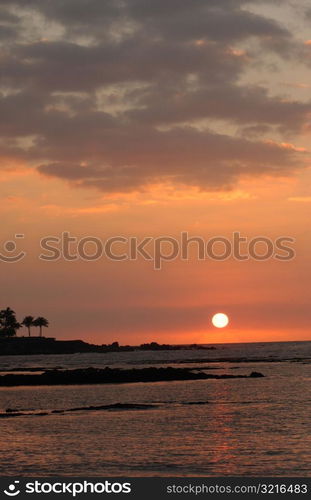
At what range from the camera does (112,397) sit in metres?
74.2

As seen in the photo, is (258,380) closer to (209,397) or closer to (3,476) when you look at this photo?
(209,397)

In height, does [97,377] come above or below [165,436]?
above

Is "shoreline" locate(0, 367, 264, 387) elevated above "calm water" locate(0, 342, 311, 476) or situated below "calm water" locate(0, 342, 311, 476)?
above

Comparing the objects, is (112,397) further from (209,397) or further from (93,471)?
(93,471)

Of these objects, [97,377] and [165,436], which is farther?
[97,377]

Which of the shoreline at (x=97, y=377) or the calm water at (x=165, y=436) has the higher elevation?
the shoreline at (x=97, y=377)

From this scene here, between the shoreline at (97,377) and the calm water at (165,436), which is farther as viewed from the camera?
the shoreline at (97,377)

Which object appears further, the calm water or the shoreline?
the shoreline
